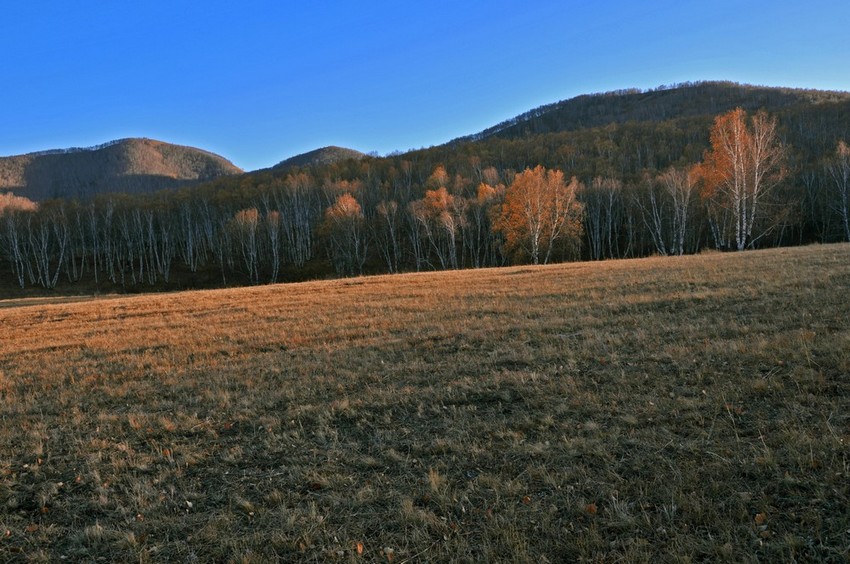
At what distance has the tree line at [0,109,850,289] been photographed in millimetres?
53938

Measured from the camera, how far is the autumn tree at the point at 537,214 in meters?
53.1

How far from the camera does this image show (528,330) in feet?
39.8

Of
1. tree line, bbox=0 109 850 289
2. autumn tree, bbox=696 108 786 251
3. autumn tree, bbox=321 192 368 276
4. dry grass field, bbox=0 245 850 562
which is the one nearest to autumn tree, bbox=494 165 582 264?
tree line, bbox=0 109 850 289

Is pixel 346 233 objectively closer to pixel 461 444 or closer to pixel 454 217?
pixel 454 217

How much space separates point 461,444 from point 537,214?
49.8 m

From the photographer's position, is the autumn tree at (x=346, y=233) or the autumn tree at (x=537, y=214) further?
the autumn tree at (x=346, y=233)

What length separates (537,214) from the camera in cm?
→ 5331

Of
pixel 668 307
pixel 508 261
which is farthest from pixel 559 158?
pixel 668 307

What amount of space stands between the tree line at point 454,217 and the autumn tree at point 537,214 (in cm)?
18

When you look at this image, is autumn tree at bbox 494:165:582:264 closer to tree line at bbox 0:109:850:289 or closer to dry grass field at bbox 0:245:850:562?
tree line at bbox 0:109:850:289

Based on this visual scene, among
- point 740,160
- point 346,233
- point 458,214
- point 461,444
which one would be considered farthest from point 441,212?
point 461,444

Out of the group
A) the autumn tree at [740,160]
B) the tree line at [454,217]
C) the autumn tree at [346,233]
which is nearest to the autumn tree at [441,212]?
the tree line at [454,217]

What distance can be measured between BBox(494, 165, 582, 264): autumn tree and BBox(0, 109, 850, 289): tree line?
0.60ft

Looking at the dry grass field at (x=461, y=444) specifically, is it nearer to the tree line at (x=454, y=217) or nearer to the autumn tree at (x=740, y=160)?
the autumn tree at (x=740, y=160)
